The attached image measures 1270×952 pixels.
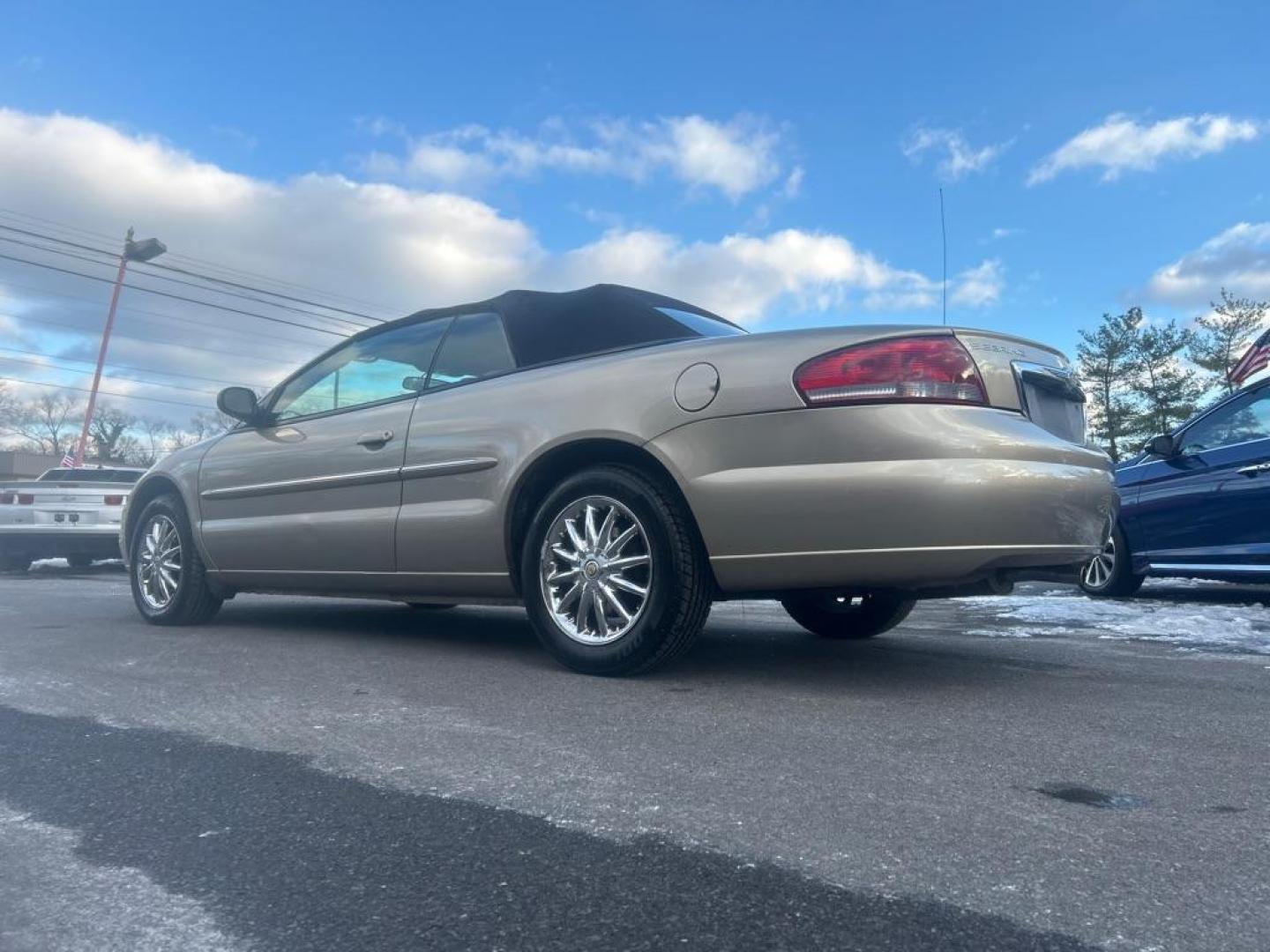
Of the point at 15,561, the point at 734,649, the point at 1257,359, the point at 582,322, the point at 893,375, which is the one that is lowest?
the point at 15,561

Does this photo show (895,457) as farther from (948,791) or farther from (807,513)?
Answer: (948,791)

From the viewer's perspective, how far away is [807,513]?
10.7 ft

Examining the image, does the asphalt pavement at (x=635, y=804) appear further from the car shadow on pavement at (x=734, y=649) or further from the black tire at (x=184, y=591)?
the black tire at (x=184, y=591)

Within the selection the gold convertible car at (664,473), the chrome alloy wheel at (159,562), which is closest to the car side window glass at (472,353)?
the gold convertible car at (664,473)

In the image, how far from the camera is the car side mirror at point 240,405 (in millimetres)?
5402

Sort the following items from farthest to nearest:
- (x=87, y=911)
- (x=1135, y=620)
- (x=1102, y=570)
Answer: (x=1102, y=570) < (x=1135, y=620) < (x=87, y=911)

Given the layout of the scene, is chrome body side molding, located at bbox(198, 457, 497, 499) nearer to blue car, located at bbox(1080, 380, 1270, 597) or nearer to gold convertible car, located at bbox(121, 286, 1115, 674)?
gold convertible car, located at bbox(121, 286, 1115, 674)

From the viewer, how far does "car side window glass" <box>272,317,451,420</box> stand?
15.8 ft

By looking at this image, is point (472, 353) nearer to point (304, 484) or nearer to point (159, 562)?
point (304, 484)

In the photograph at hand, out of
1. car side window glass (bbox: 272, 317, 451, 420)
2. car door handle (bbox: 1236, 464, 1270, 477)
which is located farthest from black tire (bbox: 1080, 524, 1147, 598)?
car side window glass (bbox: 272, 317, 451, 420)

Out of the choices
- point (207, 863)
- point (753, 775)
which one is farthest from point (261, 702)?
point (753, 775)

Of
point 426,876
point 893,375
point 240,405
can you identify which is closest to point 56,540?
point 240,405

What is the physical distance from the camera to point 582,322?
4.52 meters

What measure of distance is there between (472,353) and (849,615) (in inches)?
81.6
